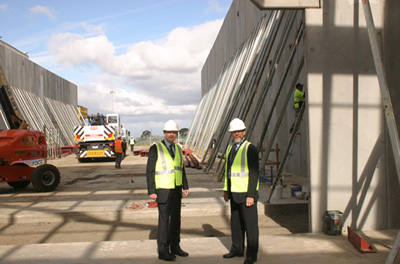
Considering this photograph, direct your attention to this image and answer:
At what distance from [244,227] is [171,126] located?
1486 millimetres

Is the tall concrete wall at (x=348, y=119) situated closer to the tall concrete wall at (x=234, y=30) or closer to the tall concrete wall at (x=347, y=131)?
the tall concrete wall at (x=347, y=131)

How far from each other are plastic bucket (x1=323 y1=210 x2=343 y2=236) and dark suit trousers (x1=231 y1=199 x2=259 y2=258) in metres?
1.42

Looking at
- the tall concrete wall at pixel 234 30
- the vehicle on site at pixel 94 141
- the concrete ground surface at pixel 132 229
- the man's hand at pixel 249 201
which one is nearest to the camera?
the man's hand at pixel 249 201

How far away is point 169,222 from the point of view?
15.4ft

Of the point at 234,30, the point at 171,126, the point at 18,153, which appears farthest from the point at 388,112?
the point at 234,30

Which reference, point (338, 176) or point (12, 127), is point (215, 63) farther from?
point (338, 176)

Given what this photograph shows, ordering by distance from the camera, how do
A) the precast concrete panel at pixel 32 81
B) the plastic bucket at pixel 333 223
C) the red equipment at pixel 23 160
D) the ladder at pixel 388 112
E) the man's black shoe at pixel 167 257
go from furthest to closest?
the precast concrete panel at pixel 32 81 → the red equipment at pixel 23 160 → the plastic bucket at pixel 333 223 → the man's black shoe at pixel 167 257 → the ladder at pixel 388 112

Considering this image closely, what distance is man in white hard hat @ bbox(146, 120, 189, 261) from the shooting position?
4.53 meters

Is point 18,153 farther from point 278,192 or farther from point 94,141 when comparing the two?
point 94,141

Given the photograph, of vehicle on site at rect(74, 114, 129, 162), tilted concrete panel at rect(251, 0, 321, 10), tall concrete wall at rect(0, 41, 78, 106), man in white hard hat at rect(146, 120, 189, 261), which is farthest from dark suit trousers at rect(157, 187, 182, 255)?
tall concrete wall at rect(0, 41, 78, 106)

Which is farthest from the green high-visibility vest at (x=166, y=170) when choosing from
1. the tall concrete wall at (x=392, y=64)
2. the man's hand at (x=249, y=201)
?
the tall concrete wall at (x=392, y=64)

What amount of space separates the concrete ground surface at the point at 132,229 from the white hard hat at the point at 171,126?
1543 millimetres

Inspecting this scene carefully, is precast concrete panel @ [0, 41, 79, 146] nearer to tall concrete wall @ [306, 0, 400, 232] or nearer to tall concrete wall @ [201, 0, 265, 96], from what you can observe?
tall concrete wall @ [201, 0, 265, 96]

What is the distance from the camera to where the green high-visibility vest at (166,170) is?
4570 mm
